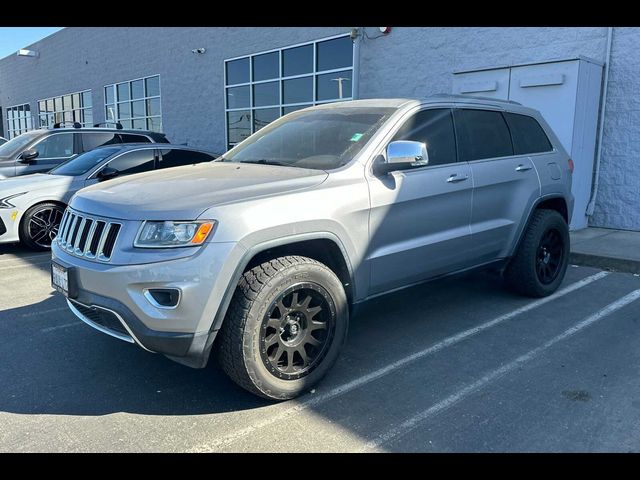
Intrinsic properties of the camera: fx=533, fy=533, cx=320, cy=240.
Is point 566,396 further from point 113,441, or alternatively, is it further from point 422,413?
point 113,441

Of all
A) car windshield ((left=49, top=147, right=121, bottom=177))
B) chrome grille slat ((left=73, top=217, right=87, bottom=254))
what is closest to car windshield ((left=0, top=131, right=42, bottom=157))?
car windshield ((left=49, top=147, right=121, bottom=177))

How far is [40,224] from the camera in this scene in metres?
7.37

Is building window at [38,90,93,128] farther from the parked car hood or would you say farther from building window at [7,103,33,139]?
the parked car hood

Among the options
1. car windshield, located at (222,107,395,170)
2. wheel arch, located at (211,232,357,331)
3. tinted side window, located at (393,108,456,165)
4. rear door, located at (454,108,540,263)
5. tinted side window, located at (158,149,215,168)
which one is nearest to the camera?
wheel arch, located at (211,232,357,331)

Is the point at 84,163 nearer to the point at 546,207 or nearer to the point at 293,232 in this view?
the point at 293,232

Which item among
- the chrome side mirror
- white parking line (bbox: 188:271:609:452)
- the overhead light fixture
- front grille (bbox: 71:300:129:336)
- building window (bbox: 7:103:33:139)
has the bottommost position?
white parking line (bbox: 188:271:609:452)

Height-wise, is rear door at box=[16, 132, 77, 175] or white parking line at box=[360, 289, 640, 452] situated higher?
rear door at box=[16, 132, 77, 175]

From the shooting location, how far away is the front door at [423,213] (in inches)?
144

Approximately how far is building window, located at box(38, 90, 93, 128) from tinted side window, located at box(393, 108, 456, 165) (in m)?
21.0

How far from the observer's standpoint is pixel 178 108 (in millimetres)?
17609

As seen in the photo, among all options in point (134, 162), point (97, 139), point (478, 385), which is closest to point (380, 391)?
point (478, 385)

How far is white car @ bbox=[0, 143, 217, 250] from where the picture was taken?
23.3 ft

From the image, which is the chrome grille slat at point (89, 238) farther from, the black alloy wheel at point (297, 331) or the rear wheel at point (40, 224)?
the rear wheel at point (40, 224)

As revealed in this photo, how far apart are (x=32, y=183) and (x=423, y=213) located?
579 cm
